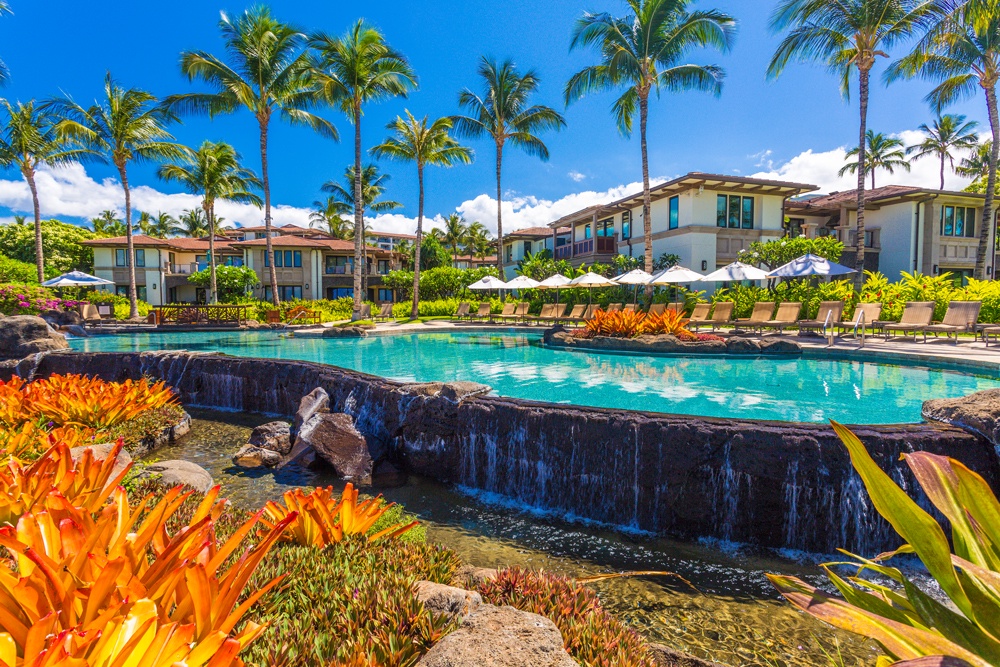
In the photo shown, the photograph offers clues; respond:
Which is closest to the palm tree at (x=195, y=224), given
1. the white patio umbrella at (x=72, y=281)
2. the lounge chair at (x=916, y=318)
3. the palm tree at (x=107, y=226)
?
the palm tree at (x=107, y=226)

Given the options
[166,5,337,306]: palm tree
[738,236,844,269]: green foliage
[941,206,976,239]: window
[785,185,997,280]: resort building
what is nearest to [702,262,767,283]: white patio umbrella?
[738,236,844,269]: green foliage

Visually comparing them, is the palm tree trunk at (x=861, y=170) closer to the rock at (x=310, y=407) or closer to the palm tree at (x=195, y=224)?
the rock at (x=310, y=407)

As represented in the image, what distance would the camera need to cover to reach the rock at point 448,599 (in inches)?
92.7

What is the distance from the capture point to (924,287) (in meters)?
17.7

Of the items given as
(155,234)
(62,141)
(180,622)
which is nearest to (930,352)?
(180,622)

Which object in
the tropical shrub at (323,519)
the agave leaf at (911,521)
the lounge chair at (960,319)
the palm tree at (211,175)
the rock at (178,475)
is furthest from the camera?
the palm tree at (211,175)

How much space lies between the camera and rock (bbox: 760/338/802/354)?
12961mm

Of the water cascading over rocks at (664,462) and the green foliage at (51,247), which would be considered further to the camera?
the green foliage at (51,247)

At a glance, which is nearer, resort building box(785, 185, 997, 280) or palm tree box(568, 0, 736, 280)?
palm tree box(568, 0, 736, 280)

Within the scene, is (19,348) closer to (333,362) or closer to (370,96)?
(333,362)

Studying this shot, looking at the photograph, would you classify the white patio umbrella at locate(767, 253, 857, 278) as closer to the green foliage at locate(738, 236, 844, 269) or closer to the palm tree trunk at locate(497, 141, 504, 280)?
the green foliage at locate(738, 236, 844, 269)

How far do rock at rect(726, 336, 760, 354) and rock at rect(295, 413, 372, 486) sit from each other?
10476 mm

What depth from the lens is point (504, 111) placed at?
96.9 feet

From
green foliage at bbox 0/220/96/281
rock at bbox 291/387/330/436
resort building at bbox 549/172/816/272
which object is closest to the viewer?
rock at bbox 291/387/330/436
